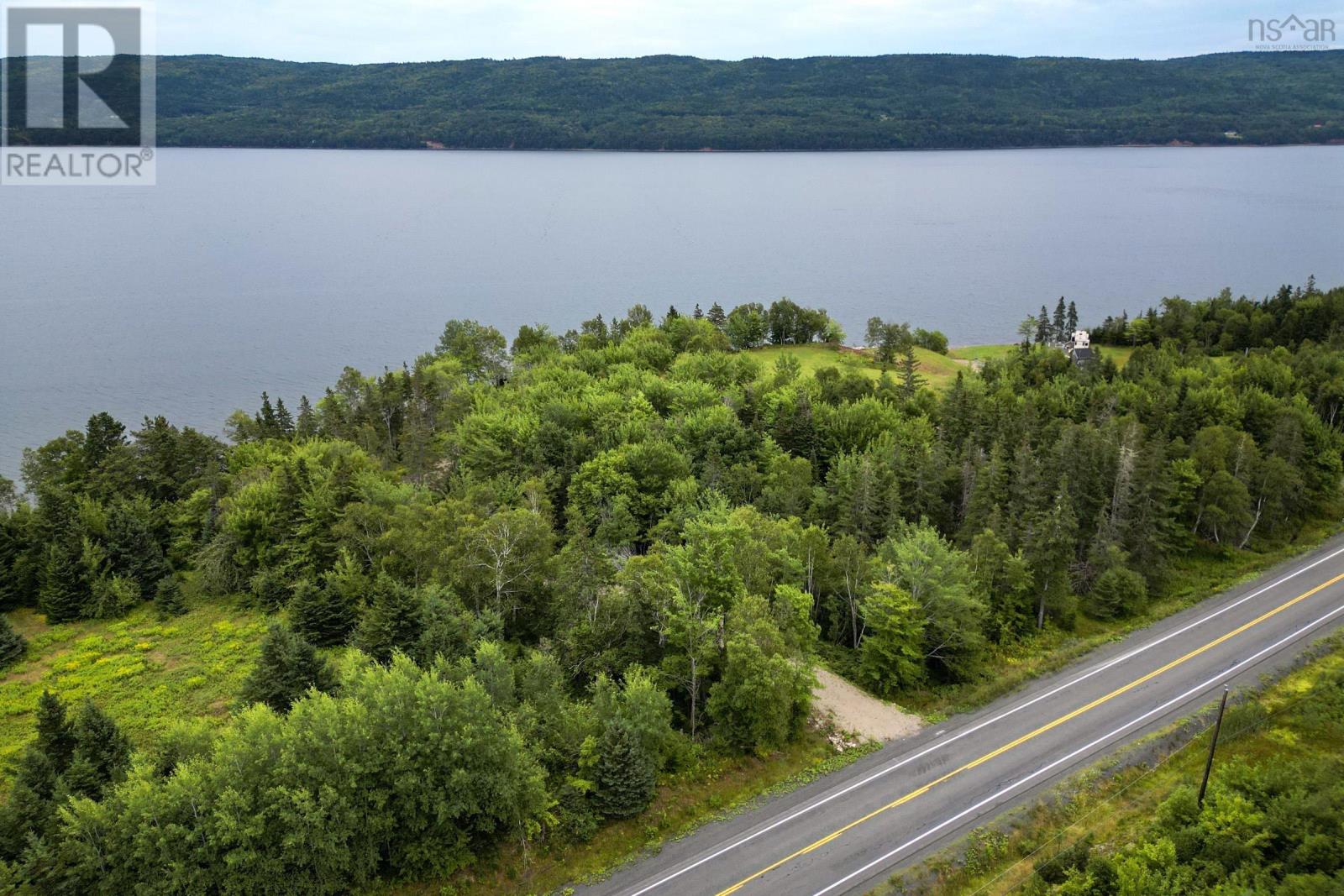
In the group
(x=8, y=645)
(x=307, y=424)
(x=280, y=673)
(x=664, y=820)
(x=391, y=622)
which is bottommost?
(x=664, y=820)

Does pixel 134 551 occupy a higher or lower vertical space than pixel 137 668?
higher

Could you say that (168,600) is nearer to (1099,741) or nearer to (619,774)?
(619,774)

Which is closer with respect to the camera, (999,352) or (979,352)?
(999,352)

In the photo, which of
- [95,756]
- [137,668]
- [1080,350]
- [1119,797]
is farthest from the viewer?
[1080,350]

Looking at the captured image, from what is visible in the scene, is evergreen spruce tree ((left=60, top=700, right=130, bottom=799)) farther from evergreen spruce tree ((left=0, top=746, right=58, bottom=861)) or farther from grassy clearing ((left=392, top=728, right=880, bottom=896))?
grassy clearing ((left=392, top=728, right=880, bottom=896))

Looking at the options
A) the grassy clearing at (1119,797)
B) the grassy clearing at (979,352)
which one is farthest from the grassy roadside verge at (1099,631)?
the grassy clearing at (979,352)

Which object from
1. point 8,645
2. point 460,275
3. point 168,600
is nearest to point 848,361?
point 168,600
